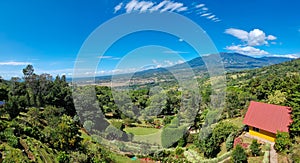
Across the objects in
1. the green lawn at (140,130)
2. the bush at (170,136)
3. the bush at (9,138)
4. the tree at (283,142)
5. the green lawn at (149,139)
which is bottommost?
the green lawn at (140,130)

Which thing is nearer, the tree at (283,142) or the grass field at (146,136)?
the tree at (283,142)

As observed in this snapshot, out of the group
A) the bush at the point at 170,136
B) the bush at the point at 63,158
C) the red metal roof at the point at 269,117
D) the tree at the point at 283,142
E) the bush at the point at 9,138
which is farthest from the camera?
the bush at the point at 170,136

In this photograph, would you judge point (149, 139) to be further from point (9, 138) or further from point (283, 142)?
point (9, 138)

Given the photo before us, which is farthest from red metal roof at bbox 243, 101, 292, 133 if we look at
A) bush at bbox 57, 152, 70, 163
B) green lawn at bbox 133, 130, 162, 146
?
bush at bbox 57, 152, 70, 163

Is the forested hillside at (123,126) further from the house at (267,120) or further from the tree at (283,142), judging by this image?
the house at (267,120)

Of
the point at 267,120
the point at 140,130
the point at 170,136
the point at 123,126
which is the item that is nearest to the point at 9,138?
the point at 170,136

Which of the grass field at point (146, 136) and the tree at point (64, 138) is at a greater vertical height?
the tree at point (64, 138)

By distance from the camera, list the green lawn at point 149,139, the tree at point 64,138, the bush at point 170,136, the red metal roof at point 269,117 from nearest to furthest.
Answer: the red metal roof at point 269,117, the tree at point 64,138, the bush at point 170,136, the green lawn at point 149,139

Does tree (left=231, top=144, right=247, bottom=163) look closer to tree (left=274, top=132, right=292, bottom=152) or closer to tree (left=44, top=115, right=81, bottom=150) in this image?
tree (left=274, top=132, right=292, bottom=152)

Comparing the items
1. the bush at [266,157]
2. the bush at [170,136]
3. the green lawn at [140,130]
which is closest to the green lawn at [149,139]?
the bush at [170,136]
